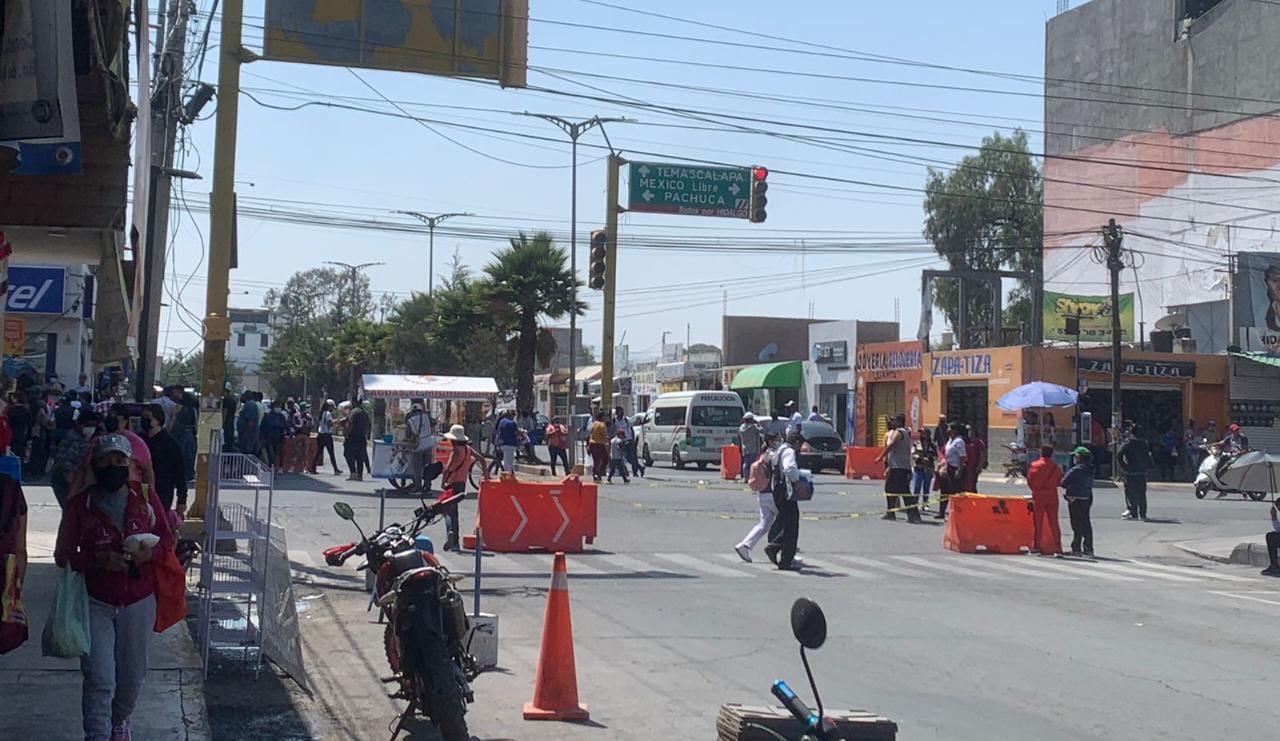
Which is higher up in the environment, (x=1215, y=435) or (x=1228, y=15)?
(x=1228, y=15)

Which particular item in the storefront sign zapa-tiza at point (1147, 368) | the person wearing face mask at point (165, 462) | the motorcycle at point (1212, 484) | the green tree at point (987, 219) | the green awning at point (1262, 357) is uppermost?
the green tree at point (987, 219)

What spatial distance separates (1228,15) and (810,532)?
41519mm

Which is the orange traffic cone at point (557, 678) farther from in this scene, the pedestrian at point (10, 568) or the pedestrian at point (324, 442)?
the pedestrian at point (324, 442)

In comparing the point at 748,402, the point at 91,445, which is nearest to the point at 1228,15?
the point at 748,402

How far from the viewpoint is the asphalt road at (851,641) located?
8617 mm

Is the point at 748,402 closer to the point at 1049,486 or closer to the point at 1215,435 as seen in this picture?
the point at 1215,435

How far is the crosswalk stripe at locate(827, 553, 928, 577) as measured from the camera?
16.9m

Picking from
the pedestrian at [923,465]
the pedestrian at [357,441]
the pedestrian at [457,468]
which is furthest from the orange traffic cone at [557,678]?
the pedestrian at [357,441]

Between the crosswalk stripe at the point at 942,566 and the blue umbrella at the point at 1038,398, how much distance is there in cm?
1690

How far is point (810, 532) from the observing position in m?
21.4

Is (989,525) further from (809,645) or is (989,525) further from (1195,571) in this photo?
(809,645)

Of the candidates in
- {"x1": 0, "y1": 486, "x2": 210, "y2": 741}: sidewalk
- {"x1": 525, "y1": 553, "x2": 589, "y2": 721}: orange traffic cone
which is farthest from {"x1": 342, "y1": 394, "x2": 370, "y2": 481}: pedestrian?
{"x1": 525, "y1": 553, "x2": 589, "y2": 721}: orange traffic cone

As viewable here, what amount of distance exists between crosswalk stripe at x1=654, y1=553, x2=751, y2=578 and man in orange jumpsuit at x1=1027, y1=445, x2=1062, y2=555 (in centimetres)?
502

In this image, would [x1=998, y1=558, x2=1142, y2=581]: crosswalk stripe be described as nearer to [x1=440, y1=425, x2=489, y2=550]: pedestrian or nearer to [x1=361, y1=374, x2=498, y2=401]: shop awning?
[x1=440, y1=425, x2=489, y2=550]: pedestrian
